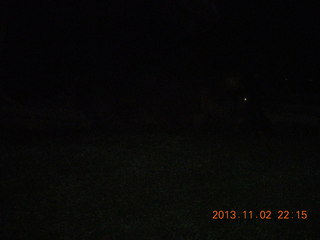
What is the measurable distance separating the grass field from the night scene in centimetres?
2

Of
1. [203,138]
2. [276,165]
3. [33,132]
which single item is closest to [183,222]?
[276,165]

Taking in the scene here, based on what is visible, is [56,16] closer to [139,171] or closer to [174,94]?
[174,94]

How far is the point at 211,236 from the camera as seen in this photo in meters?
3.33

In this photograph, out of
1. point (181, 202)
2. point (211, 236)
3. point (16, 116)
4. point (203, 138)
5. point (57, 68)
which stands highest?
point (57, 68)

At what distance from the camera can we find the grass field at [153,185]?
3.47 m

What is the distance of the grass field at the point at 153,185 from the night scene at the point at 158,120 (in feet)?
0.07

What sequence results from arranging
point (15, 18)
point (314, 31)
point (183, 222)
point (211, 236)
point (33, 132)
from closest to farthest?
point (211, 236), point (183, 222), point (33, 132), point (314, 31), point (15, 18)

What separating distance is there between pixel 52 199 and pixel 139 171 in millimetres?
1437

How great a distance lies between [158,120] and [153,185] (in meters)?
4.28

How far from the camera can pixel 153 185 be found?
4.65 metres
